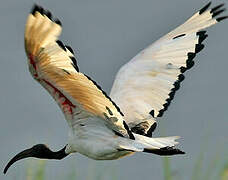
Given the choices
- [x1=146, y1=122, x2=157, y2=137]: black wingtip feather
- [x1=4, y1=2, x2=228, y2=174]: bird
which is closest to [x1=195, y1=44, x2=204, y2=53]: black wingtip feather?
[x1=4, y1=2, x2=228, y2=174]: bird

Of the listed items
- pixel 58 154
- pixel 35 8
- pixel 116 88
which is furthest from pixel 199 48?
pixel 35 8

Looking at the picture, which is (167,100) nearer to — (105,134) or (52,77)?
(105,134)

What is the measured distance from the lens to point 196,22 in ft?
23.2

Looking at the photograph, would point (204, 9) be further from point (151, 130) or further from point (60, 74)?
point (60, 74)

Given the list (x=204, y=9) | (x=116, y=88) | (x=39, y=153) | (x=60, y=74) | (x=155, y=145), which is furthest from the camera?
(x=204, y=9)

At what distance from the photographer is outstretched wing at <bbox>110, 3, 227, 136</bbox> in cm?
656

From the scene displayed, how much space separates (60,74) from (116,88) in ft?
5.33

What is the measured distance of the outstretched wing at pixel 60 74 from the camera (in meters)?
4.71

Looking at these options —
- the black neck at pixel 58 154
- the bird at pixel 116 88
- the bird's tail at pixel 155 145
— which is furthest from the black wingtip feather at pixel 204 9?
the bird's tail at pixel 155 145

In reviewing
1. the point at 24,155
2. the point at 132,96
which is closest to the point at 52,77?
the point at 132,96

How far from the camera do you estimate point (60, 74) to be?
5090mm

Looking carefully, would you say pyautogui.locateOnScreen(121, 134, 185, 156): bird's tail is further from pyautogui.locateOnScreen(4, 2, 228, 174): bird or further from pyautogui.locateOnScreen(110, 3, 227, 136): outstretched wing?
pyautogui.locateOnScreen(110, 3, 227, 136): outstretched wing

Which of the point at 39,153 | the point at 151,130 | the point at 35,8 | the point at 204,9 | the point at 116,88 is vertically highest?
the point at 35,8

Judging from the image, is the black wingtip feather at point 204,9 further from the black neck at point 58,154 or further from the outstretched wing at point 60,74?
the outstretched wing at point 60,74
